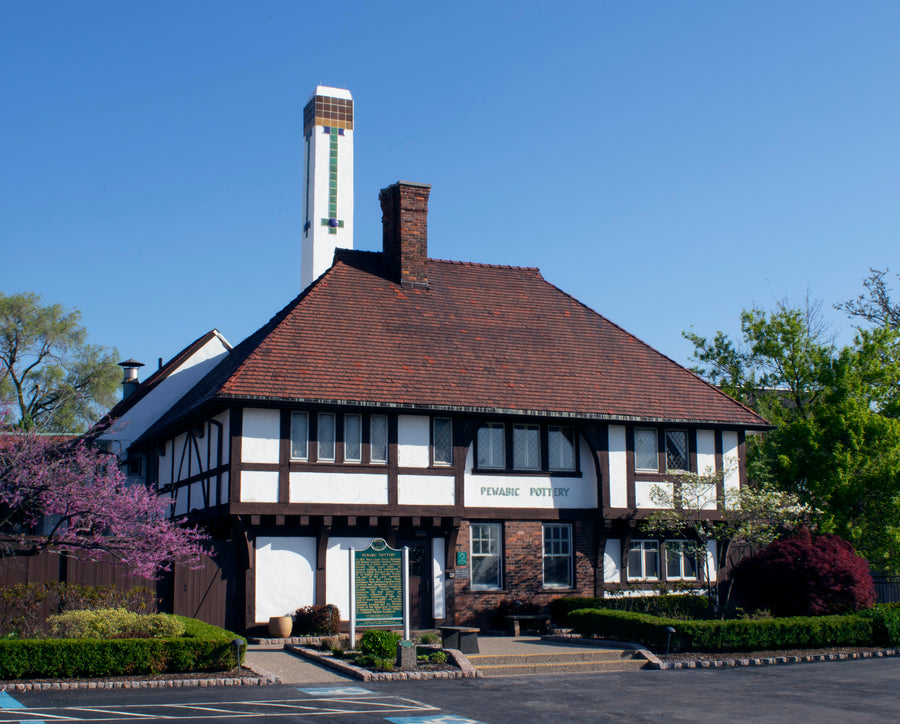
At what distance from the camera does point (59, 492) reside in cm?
1922

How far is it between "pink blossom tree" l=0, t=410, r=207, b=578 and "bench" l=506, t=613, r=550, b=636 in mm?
8006

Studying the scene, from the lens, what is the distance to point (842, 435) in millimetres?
32344

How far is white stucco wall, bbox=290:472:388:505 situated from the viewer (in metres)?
23.6

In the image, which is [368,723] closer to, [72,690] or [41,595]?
[72,690]

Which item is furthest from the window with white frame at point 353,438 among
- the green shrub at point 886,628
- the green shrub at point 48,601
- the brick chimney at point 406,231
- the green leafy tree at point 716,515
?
the green shrub at point 886,628

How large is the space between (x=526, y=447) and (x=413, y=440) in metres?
3.29

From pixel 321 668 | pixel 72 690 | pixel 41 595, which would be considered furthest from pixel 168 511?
pixel 72 690

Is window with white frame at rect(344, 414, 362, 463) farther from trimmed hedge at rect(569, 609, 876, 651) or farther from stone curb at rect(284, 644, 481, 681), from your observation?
trimmed hedge at rect(569, 609, 876, 651)

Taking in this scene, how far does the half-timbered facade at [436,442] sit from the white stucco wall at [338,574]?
0.03 m

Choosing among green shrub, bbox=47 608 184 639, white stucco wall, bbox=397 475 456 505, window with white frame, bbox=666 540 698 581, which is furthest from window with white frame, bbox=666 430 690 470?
green shrub, bbox=47 608 184 639

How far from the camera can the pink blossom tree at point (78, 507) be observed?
19172 millimetres

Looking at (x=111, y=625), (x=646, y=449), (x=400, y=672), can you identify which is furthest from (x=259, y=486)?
(x=646, y=449)

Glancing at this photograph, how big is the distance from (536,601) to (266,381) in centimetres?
885

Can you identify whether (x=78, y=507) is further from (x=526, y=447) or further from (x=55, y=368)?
(x=55, y=368)
